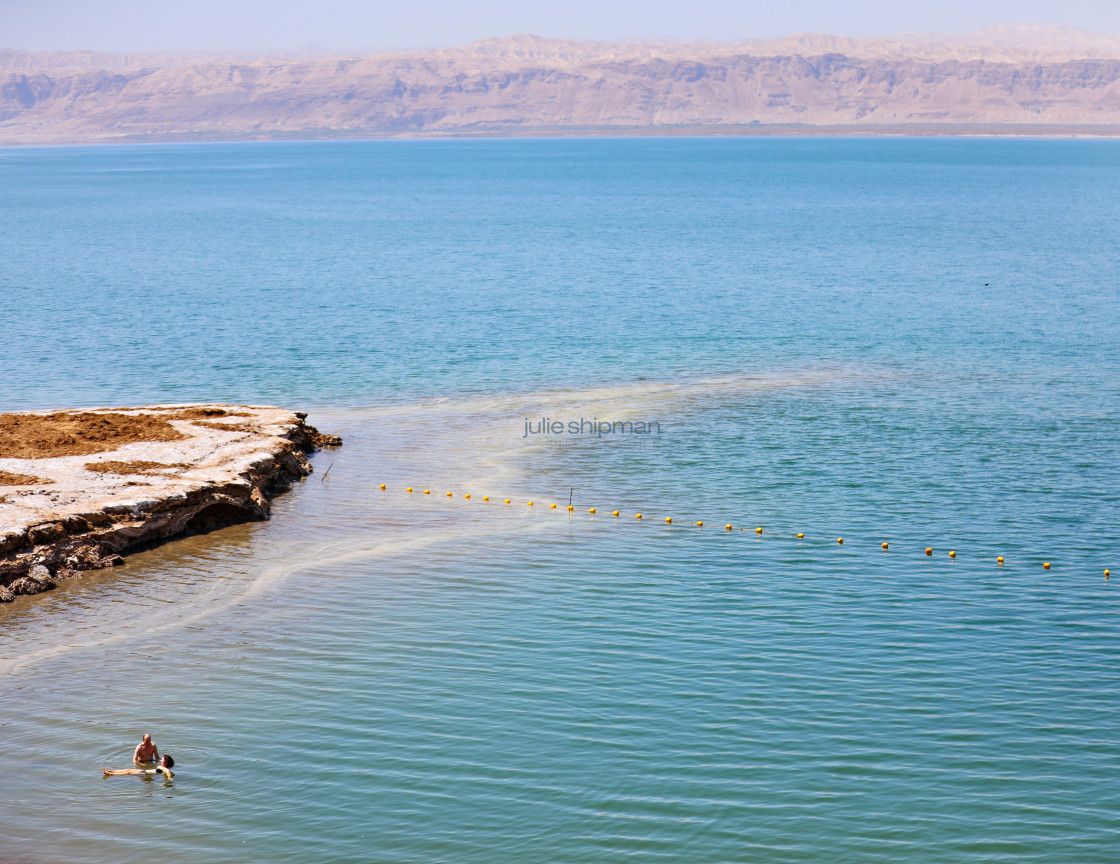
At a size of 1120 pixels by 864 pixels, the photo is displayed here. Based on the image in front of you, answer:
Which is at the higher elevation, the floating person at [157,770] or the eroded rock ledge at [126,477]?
the eroded rock ledge at [126,477]

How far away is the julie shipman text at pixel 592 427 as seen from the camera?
45281mm

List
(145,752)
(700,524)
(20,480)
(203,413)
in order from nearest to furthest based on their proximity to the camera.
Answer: (145,752)
(20,480)
(700,524)
(203,413)

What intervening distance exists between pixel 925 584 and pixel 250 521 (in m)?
20.1

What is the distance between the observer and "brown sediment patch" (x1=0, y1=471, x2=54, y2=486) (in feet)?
107

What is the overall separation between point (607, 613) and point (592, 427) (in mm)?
19357

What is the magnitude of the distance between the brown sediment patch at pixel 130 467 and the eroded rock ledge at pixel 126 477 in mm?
32

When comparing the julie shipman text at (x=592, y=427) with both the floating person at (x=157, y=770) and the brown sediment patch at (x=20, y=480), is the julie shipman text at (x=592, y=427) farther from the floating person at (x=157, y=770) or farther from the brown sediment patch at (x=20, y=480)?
the floating person at (x=157, y=770)

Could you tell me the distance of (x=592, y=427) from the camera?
46094 mm

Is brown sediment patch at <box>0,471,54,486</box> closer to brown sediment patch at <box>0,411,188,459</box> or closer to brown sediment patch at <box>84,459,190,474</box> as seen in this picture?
brown sediment patch at <box>84,459,190,474</box>

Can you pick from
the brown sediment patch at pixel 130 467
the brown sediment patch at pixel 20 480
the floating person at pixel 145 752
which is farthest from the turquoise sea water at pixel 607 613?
the brown sediment patch at pixel 20 480

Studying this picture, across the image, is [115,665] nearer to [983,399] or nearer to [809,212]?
[983,399]

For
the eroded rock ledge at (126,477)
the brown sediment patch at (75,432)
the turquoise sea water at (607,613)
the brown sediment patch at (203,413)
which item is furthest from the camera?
the brown sediment patch at (203,413)

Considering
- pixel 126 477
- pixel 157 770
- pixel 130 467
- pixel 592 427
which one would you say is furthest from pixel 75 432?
pixel 157 770

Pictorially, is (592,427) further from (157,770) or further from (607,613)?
(157,770)
